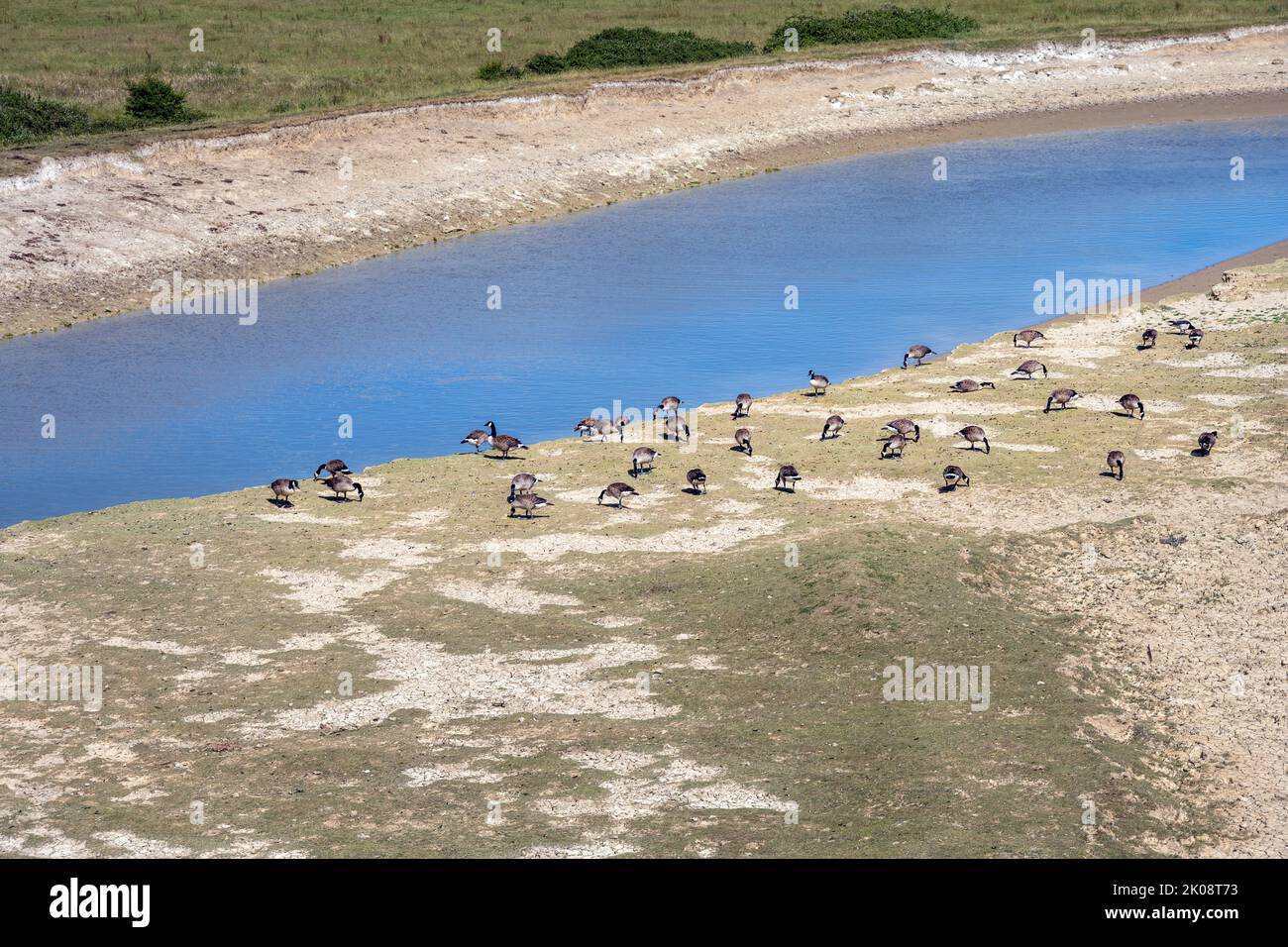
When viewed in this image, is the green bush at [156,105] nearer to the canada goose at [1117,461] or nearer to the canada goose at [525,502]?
the canada goose at [525,502]

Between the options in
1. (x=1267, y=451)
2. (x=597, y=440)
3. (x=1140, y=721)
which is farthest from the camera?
(x=597, y=440)

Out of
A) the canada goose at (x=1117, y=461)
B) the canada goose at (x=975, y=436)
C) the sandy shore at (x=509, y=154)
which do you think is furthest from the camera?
the sandy shore at (x=509, y=154)

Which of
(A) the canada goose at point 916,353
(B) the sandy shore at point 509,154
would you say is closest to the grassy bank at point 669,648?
(A) the canada goose at point 916,353

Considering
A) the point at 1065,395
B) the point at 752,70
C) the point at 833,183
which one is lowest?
the point at 1065,395

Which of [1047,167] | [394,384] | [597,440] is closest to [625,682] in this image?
[597,440]

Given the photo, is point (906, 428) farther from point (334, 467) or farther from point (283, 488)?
point (283, 488)

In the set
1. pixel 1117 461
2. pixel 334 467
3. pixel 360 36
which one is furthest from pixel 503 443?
pixel 360 36
